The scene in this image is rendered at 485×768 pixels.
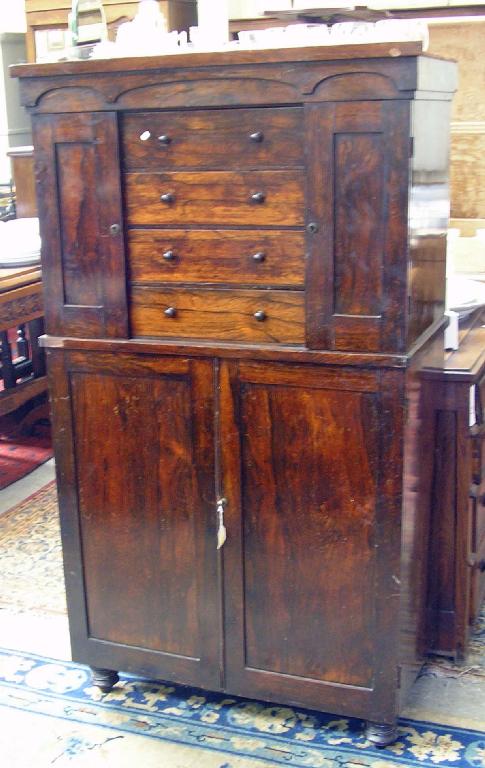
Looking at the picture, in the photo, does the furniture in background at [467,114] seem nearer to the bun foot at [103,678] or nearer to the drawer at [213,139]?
the drawer at [213,139]

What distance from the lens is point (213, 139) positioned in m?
1.98

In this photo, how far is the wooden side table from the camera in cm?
382

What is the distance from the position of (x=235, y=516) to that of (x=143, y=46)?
3.35ft

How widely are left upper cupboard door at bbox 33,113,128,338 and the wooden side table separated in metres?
1.66

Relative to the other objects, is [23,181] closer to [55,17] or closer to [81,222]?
[55,17]

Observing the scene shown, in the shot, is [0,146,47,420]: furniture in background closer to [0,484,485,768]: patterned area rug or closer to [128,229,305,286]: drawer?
[0,484,485,768]: patterned area rug

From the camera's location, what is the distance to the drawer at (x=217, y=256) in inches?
78.0

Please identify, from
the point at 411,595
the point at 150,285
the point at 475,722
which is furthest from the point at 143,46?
the point at 475,722

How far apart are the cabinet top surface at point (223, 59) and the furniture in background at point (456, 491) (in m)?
0.80

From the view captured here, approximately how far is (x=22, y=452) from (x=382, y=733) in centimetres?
248

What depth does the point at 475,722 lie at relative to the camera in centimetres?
227

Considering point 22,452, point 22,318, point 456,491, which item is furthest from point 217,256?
point 22,452

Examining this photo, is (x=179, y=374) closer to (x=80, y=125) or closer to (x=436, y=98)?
(x=80, y=125)

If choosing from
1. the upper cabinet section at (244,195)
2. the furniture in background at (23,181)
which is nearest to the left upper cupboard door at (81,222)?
the upper cabinet section at (244,195)
